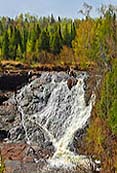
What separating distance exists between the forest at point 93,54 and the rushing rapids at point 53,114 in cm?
249

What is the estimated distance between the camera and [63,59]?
262 feet

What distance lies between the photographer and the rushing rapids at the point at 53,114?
43281 millimetres

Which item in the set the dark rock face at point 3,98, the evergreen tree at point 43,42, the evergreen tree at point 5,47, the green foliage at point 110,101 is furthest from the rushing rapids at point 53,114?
the evergreen tree at point 5,47

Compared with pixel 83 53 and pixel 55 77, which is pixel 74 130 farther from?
pixel 83 53

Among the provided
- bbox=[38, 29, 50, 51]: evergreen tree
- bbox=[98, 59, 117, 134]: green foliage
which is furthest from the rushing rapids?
bbox=[38, 29, 50, 51]: evergreen tree

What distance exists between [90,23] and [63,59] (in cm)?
735

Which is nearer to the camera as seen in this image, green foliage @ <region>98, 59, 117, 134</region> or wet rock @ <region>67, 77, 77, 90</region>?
green foliage @ <region>98, 59, 117, 134</region>

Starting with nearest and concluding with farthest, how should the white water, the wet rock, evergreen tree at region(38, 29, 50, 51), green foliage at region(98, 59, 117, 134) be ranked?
green foliage at region(98, 59, 117, 134) → the white water → the wet rock → evergreen tree at region(38, 29, 50, 51)

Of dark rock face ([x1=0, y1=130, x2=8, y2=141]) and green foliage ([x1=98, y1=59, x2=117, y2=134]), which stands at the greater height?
green foliage ([x1=98, y1=59, x2=117, y2=134])

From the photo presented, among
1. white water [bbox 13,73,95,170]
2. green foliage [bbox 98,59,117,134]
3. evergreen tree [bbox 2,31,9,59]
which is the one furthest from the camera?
evergreen tree [bbox 2,31,9,59]

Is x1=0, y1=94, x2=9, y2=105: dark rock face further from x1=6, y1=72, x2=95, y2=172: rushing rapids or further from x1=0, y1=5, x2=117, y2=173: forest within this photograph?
x1=0, y1=5, x2=117, y2=173: forest

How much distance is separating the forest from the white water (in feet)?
7.80

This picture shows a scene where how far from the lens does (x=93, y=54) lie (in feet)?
212

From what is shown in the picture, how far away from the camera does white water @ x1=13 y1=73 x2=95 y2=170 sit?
142 ft
